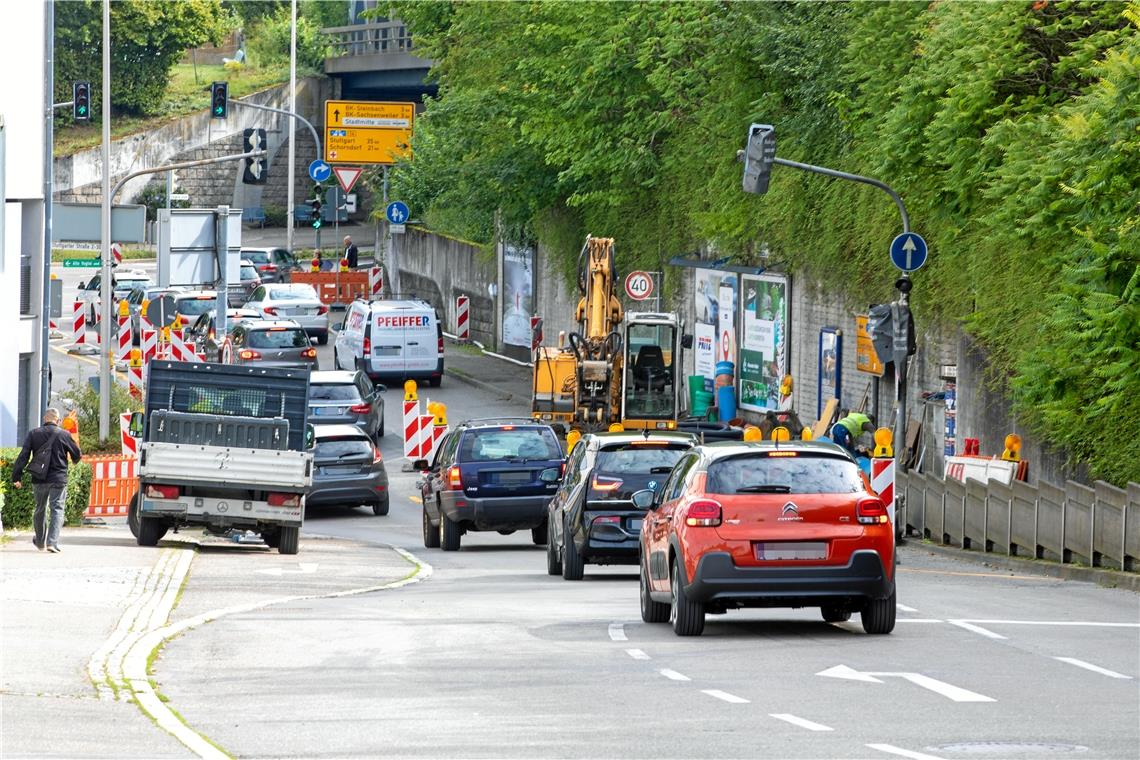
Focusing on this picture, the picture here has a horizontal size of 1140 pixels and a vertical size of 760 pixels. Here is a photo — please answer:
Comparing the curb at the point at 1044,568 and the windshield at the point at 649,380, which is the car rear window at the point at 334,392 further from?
the curb at the point at 1044,568

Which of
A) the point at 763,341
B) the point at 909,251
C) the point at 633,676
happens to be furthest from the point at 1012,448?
the point at 633,676

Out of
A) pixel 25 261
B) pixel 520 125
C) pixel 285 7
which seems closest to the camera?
pixel 25 261

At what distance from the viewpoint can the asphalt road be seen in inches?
419

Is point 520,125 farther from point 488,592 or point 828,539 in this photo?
point 828,539

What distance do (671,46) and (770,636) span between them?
2920 cm

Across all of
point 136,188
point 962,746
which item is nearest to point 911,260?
point 962,746

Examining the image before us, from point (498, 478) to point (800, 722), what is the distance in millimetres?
15066

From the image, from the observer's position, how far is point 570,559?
2188cm

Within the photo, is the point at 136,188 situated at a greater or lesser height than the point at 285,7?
lesser

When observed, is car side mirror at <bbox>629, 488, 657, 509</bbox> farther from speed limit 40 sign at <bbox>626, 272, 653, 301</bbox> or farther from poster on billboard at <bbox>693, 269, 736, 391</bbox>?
speed limit 40 sign at <bbox>626, 272, 653, 301</bbox>

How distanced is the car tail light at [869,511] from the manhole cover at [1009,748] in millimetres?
4664

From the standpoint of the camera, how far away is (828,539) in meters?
15.0

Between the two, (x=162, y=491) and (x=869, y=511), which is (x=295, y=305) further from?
(x=869, y=511)

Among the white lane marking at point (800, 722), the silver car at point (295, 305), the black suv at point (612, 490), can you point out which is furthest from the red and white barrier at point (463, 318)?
the white lane marking at point (800, 722)
